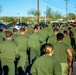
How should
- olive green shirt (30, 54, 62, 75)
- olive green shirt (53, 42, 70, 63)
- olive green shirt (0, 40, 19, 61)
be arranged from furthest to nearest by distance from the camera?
olive green shirt (0, 40, 19, 61)
olive green shirt (53, 42, 70, 63)
olive green shirt (30, 54, 62, 75)

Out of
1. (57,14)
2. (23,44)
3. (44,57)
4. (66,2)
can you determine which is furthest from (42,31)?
(57,14)

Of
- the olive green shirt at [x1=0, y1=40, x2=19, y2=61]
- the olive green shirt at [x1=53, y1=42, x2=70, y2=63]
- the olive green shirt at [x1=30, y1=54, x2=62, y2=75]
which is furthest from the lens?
the olive green shirt at [x1=0, y1=40, x2=19, y2=61]

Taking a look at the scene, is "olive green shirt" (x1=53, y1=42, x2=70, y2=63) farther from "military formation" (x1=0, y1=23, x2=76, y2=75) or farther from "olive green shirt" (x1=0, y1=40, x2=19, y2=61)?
"olive green shirt" (x1=0, y1=40, x2=19, y2=61)

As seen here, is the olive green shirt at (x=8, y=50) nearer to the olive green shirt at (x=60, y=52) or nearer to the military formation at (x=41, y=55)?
the military formation at (x=41, y=55)

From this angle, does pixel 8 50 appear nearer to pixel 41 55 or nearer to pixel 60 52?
pixel 41 55

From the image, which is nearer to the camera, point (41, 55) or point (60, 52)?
point (60, 52)

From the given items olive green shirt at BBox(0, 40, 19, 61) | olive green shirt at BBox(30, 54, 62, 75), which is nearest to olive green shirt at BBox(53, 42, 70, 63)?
olive green shirt at BBox(0, 40, 19, 61)

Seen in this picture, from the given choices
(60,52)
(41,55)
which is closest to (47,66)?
(60,52)

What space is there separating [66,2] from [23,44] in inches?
3250

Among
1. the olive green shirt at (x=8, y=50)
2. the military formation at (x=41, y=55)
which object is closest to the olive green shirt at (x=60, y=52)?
the military formation at (x=41, y=55)

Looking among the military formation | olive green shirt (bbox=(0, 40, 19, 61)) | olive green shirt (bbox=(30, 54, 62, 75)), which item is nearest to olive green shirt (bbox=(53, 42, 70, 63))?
the military formation

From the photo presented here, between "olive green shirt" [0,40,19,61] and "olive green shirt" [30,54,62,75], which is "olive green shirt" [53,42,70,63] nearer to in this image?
"olive green shirt" [0,40,19,61]

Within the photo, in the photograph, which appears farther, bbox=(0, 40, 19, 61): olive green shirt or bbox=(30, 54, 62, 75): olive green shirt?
bbox=(0, 40, 19, 61): olive green shirt

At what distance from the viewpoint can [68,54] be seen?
841 cm
